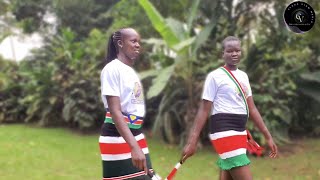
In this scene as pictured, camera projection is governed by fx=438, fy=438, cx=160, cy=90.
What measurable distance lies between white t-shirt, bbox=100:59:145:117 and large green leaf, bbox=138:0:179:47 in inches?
167

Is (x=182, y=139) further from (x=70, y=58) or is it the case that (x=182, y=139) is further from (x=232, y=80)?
(x=232, y=80)

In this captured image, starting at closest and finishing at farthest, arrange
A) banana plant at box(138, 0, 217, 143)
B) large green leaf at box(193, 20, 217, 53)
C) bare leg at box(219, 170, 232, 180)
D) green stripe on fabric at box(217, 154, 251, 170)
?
green stripe on fabric at box(217, 154, 251, 170), bare leg at box(219, 170, 232, 180), banana plant at box(138, 0, 217, 143), large green leaf at box(193, 20, 217, 53)

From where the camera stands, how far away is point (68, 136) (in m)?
9.23

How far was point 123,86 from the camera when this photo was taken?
2.58 m

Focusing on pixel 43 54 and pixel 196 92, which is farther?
pixel 43 54

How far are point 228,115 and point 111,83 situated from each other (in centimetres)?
106

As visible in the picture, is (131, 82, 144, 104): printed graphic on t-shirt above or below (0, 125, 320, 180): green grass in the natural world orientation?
above

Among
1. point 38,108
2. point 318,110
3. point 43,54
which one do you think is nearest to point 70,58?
point 38,108

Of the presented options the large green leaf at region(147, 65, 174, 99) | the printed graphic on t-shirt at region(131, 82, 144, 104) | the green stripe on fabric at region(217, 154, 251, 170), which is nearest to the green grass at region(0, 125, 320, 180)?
the large green leaf at region(147, 65, 174, 99)

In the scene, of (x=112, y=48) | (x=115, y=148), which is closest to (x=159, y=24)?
(x=112, y=48)

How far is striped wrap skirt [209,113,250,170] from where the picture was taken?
10.6 ft

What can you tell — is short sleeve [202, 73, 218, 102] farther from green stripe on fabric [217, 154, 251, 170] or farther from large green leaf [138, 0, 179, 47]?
large green leaf [138, 0, 179, 47]

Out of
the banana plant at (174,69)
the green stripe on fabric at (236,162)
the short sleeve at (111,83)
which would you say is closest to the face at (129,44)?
the short sleeve at (111,83)

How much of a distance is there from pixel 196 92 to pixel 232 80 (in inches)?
180
